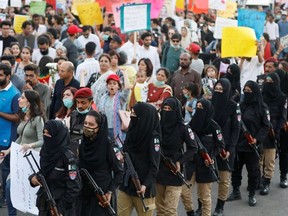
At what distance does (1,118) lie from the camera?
9031 mm

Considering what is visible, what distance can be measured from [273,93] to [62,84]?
2.98 metres

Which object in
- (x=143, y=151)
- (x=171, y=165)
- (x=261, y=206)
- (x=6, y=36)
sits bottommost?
(x=261, y=206)

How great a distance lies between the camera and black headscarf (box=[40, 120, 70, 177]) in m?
6.76

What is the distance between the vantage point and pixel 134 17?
44.3 feet

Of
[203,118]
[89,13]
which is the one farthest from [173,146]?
[89,13]

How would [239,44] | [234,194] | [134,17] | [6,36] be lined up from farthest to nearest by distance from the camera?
[6,36] < [134,17] < [239,44] < [234,194]

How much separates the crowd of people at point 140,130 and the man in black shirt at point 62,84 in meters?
0.01

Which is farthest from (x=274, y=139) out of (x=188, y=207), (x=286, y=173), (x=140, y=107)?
(x=140, y=107)

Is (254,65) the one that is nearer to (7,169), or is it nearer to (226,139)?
(226,139)

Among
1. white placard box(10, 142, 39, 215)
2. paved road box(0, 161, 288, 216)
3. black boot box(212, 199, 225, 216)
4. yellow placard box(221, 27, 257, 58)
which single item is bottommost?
A: paved road box(0, 161, 288, 216)

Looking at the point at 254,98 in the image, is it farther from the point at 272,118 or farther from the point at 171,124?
the point at 171,124

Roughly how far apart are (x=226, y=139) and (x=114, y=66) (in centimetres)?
248

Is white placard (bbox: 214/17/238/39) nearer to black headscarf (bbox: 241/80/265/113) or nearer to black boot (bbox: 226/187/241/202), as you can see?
black headscarf (bbox: 241/80/265/113)

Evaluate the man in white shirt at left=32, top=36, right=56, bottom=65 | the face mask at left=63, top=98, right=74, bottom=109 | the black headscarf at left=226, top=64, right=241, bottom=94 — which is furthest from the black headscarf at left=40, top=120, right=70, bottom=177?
the man in white shirt at left=32, top=36, right=56, bottom=65
